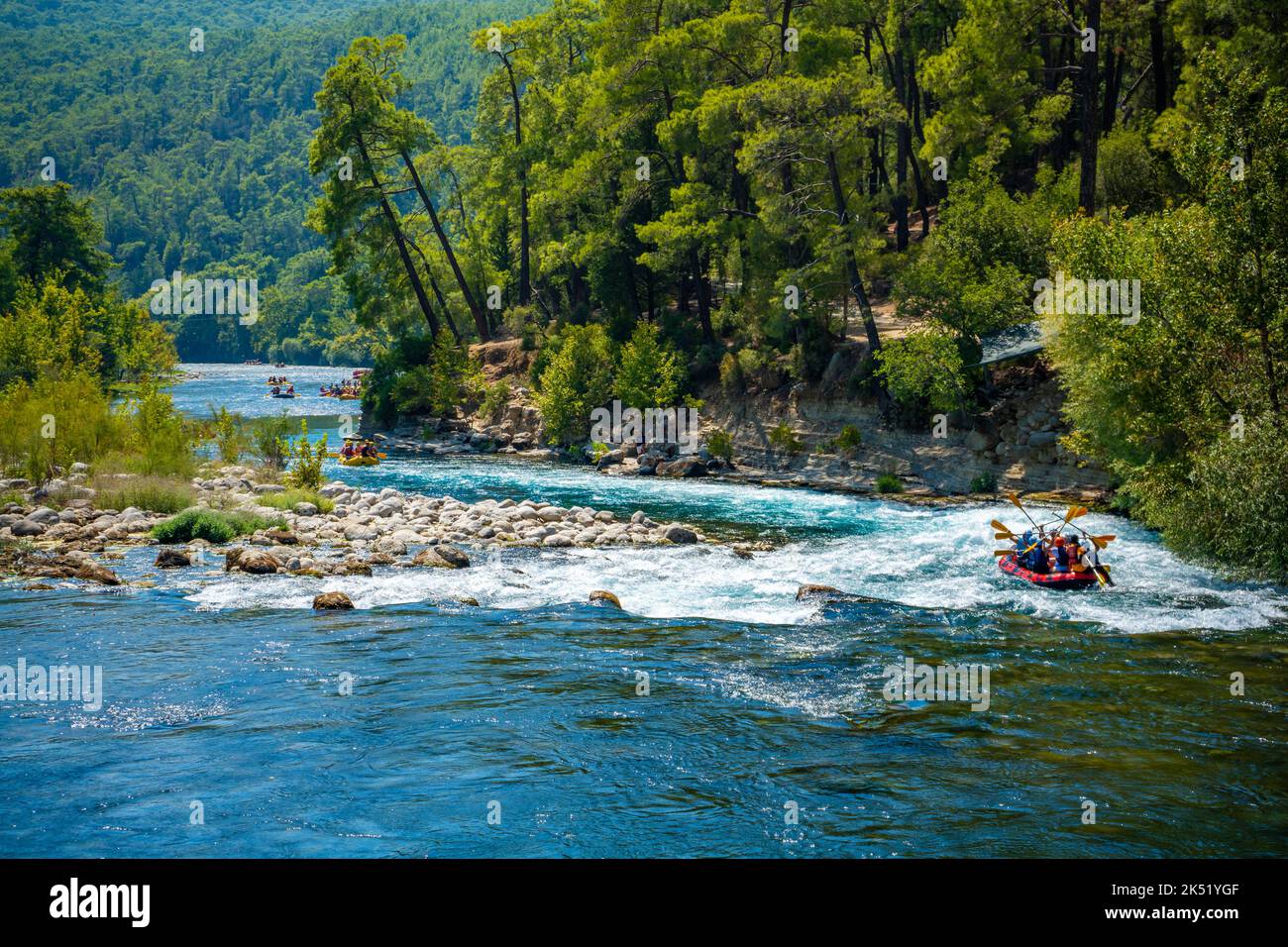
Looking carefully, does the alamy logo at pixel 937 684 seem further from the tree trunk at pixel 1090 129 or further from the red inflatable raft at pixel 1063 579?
the tree trunk at pixel 1090 129

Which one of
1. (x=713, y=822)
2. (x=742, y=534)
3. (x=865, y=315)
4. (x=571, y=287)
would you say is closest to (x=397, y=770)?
(x=713, y=822)

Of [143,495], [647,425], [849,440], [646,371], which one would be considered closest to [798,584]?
[849,440]

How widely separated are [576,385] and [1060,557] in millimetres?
27377

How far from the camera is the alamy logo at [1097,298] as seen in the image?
21.8 metres

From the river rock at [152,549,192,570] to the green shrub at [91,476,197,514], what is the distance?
494 cm

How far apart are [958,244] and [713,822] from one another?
26736 mm

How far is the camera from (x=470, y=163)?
5856 centimetres

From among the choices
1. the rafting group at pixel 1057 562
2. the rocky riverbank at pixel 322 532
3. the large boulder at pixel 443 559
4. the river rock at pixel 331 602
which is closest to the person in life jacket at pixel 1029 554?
the rafting group at pixel 1057 562

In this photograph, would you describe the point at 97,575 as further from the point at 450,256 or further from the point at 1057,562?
the point at 450,256

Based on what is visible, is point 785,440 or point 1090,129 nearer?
point 1090,129

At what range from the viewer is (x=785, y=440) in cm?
3722

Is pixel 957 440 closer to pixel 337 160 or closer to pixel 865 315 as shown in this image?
pixel 865 315

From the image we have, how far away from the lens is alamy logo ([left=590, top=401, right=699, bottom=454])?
135ft

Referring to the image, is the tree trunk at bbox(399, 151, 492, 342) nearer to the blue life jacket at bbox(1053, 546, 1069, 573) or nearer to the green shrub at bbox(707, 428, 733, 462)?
the green shrub at bbox(707, 428, 733, 462)
